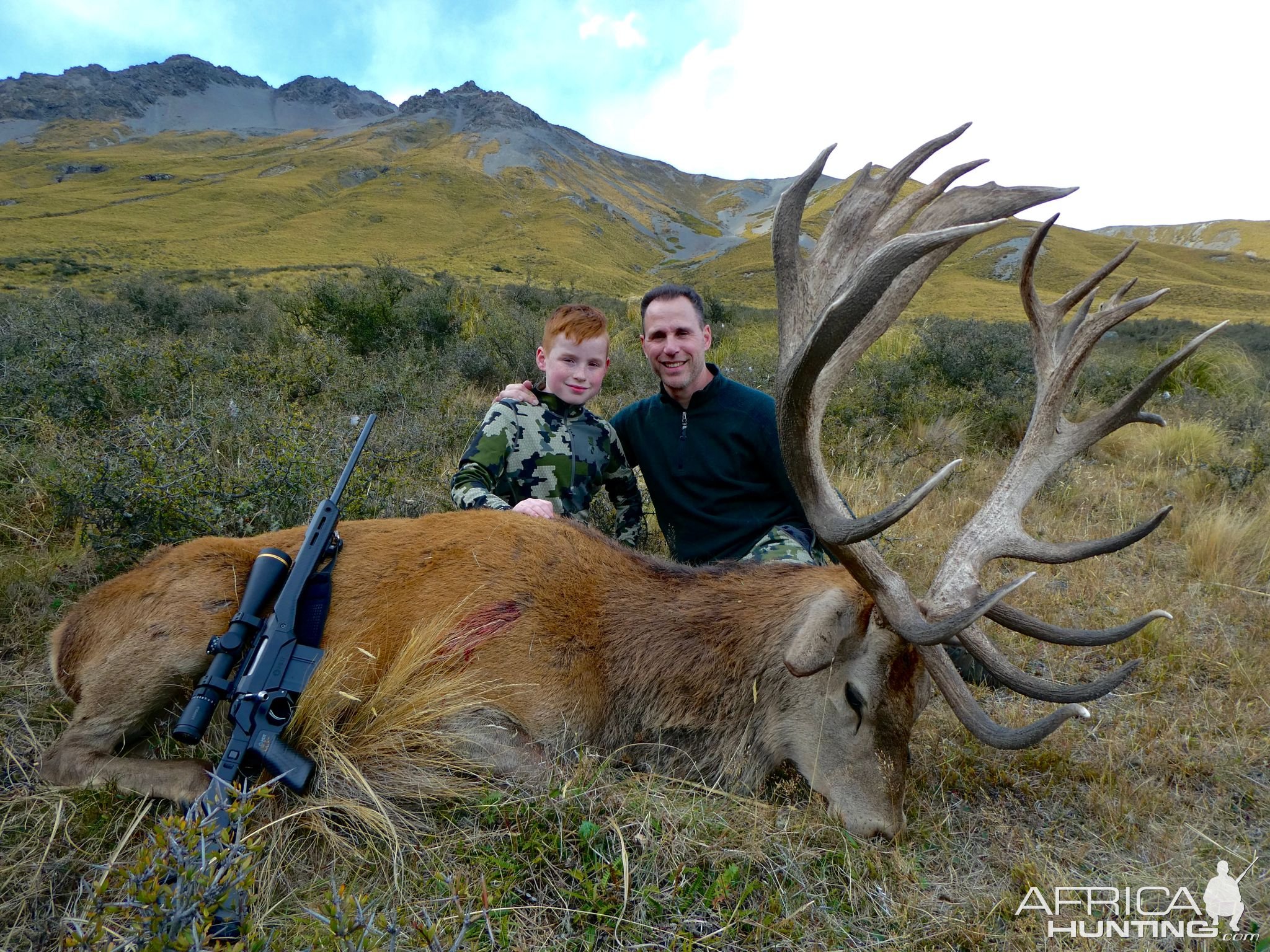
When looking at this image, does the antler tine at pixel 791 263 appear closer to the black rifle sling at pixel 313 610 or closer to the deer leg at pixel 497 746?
the deer leg at pixel 497 746

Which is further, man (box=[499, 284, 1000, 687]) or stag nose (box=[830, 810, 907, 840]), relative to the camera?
man (box=[499, 284, 1000, 687])

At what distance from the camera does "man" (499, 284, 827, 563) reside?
13.6 feet

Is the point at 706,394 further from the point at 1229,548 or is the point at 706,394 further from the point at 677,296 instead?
the point at 1229,548

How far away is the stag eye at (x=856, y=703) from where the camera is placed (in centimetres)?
251

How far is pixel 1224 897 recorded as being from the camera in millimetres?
2148

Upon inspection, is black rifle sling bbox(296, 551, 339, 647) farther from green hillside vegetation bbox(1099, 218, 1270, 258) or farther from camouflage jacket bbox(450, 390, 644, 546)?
green hillside vegetation bbox(1099, 218, 1270, 258)

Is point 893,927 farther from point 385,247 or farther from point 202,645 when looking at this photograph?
point 385,247

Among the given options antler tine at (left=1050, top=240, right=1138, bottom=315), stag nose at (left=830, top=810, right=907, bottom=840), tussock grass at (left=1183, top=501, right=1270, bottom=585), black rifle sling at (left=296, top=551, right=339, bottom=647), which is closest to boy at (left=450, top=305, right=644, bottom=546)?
black rifle sling at (left=296, top=551, right=339, bottom=647)

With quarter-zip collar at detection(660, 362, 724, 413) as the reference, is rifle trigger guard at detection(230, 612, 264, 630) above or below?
below

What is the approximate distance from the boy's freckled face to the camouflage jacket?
0.31ft

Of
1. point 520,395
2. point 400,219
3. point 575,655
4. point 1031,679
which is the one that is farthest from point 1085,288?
point 400,219

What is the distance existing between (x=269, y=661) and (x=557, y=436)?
7.03ft

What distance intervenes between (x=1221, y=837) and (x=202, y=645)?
3.96m

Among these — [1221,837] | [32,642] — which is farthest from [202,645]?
[1221,837]
